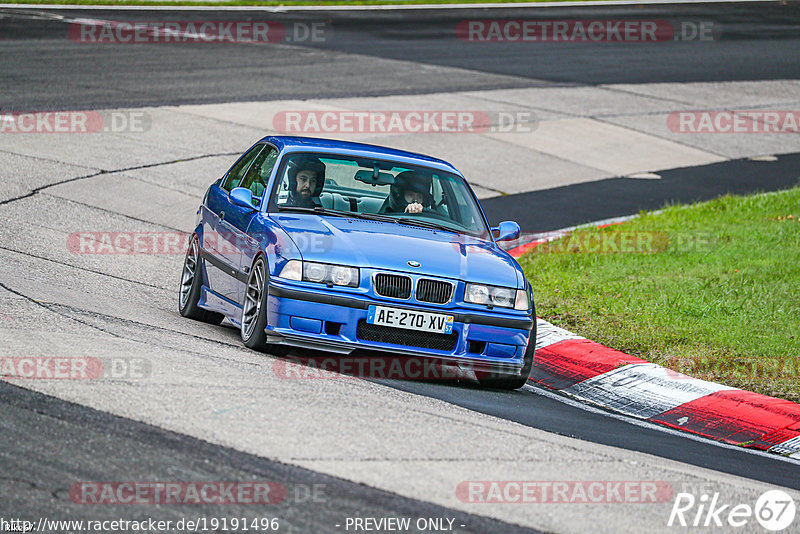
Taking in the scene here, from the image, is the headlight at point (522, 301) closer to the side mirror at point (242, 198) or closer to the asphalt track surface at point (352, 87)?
the asphalt track surface at point (352, 87)

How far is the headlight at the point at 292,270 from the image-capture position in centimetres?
768

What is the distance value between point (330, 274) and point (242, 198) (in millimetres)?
1413

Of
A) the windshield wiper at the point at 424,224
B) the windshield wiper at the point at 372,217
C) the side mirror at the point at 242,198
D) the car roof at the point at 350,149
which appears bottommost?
the windshield wiper at the point at 424,224

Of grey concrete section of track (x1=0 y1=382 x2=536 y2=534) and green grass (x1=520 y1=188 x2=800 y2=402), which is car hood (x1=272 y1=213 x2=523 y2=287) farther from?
grey concrete section of track (x1=0 y1=382 x2=536 y2=534)

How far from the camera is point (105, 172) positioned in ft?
48.6

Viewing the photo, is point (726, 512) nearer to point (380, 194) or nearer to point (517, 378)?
point (517, 378)

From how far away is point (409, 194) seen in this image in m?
9.05

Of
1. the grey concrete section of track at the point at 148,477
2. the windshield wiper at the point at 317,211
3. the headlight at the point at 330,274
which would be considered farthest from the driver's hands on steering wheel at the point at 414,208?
the grey concrete section of track at the point at 148,477

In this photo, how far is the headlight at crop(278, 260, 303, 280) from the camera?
768 centimetres

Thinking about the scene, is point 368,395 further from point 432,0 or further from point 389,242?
point 432,0

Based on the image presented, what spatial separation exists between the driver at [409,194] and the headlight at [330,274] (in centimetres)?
139

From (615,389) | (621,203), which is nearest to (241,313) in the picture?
(615,389)

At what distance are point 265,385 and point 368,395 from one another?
62 cm

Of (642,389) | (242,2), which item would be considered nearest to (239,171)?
(642,389)
